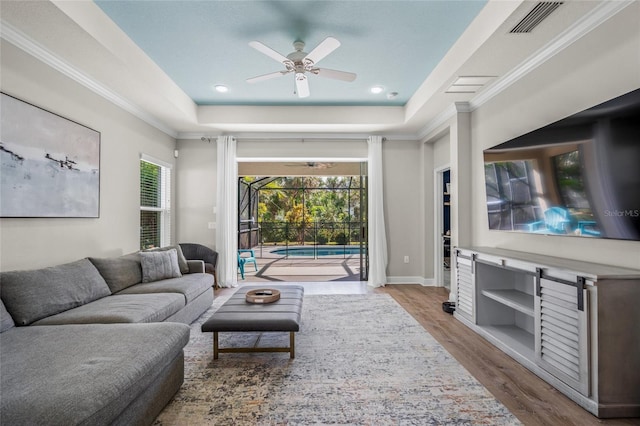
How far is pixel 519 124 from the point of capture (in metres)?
3.21

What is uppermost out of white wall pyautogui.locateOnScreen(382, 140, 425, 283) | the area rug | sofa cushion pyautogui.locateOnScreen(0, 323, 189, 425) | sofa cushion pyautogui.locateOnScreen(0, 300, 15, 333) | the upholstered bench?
white wall pyautogui.locateOnScreen(382, 140, 425, 283)

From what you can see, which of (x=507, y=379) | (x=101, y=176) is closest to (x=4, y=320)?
(x=101, y=176)

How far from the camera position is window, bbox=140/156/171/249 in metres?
4.62

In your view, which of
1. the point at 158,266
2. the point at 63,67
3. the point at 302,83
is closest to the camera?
the point at 63,67

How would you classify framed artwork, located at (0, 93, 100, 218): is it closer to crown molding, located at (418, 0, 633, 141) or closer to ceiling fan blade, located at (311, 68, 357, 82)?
ceiling fan blade, located at (311, 68, 357, 82)

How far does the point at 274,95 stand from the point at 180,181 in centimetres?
240

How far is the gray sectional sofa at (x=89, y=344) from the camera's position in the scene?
1.30m

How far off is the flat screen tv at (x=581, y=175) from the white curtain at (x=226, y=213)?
410 cm

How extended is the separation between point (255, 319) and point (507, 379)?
1.96 metres

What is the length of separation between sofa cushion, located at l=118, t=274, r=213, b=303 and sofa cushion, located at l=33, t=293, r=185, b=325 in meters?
0.16

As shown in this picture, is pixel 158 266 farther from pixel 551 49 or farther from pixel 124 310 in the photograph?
pixel 551 49

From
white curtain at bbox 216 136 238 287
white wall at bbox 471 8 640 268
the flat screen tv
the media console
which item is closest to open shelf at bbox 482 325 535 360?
the media console

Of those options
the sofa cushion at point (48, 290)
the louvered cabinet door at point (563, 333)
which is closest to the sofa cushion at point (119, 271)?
the sofa cushion at point (48, 290)

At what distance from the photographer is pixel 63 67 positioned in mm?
2969
